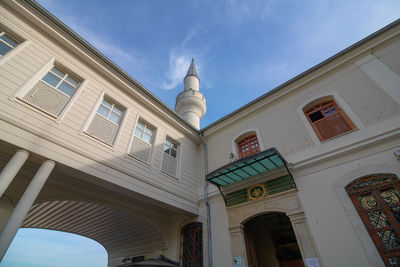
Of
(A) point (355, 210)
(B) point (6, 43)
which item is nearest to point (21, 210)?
(B) point (6, 43)

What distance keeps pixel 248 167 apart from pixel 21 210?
582 centimetres

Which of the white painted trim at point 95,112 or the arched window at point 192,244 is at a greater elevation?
the white painted trim at point 95,112

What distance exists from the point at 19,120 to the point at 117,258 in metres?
9.34

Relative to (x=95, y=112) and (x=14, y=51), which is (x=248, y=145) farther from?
(x=14, y=51)

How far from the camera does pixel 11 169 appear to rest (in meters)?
4.07

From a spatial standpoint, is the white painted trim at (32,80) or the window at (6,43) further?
the window at (6,43)

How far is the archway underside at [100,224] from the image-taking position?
7355mm

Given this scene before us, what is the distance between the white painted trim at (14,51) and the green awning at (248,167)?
633 centimetres

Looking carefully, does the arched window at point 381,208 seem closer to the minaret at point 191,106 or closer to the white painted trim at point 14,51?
the white painted trim at point 14,51

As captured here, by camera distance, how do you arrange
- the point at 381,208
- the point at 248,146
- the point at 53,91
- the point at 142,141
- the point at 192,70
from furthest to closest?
the point at 192,70
the point at 248,146
the point at 142,141
the point at 53,91
the point at 381,208

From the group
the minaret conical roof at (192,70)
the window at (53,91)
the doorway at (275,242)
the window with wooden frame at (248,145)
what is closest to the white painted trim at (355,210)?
the window with wooden frame at (248,145)

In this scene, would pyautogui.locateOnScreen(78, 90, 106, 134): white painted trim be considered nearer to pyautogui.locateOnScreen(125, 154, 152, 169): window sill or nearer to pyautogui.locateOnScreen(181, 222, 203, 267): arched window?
pyautogui.locateOnScreen(125, 154, 152, 169): window sill

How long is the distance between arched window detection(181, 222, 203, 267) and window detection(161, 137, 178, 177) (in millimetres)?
2321

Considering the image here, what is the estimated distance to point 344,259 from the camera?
465cm
